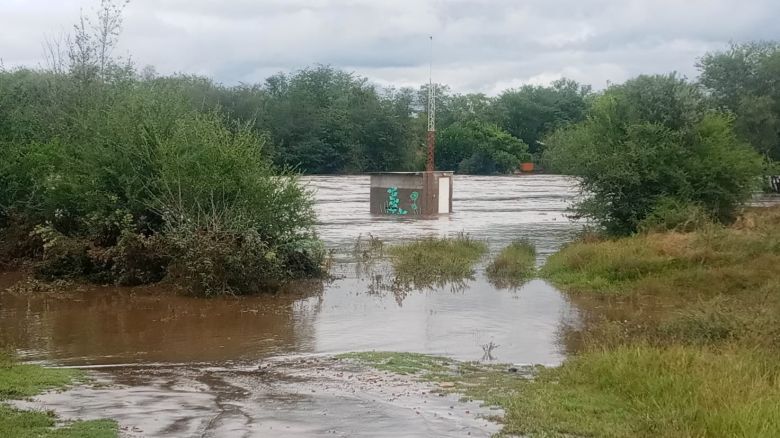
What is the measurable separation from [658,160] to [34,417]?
818 inches

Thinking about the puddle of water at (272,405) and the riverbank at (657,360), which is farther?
the puddle of water at (272,405)

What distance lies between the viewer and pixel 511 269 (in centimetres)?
2036

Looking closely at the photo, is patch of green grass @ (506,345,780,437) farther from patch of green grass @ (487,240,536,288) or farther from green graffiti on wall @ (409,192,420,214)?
green graffiti on wall @ (409,192,420,214)

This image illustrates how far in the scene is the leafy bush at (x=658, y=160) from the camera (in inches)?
977

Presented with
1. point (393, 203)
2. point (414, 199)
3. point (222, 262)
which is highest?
point (414, 199)

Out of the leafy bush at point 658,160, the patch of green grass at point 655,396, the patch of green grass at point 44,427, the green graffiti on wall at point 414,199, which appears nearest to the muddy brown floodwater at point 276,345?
the patch of green grass at point 44,427

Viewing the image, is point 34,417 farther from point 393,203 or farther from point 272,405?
point 393,203

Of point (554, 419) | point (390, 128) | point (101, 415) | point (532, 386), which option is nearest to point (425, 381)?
point (532, 386)

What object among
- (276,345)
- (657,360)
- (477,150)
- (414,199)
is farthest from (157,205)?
(477,150)

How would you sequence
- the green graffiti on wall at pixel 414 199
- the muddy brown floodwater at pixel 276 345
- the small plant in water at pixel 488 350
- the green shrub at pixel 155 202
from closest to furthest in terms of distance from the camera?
the muddy brown floodwater at pixel 276 345
the small plant in water at pixel 488 350
the green shrub at pixel 155 202
the green graffiti on wall at pixel 414 199

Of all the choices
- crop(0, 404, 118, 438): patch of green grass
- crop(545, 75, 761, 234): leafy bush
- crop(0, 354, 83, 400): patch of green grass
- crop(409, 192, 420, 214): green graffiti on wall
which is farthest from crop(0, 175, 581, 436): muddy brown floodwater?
crop(409, 192, 420, 214): green graffiti on wall

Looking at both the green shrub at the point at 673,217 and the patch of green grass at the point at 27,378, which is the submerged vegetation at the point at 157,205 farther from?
the green shrub at the point at 673,217

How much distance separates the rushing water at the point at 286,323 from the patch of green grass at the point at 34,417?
193 centimetres

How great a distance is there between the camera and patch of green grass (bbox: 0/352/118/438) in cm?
700
